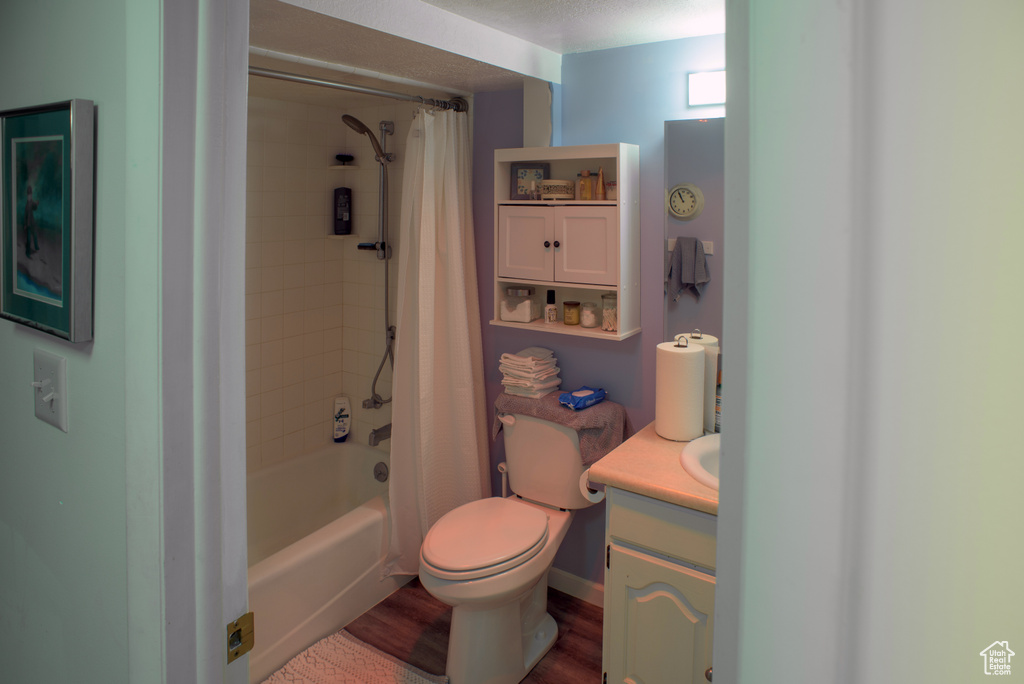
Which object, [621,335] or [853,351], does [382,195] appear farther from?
[853,351]

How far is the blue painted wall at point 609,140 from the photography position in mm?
2254

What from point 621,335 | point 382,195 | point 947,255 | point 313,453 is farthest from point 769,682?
point 313,453

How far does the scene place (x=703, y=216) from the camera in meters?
2.24

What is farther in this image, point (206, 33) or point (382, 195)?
point (382, 195)

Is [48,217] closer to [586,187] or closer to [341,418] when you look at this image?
[586,187]

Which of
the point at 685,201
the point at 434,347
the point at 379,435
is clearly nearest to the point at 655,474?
the point at 685,201

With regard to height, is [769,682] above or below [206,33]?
below

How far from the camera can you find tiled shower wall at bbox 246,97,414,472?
3.00 meters

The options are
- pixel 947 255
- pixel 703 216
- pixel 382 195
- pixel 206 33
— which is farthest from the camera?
pixel 382 195

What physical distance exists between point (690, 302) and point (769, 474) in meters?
1.93

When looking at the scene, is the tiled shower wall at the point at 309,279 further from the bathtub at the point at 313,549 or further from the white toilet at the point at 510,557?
the white toilet at the point at 510,557

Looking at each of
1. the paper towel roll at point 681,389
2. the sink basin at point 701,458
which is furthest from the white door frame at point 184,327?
the paper towel roll at point 681,389

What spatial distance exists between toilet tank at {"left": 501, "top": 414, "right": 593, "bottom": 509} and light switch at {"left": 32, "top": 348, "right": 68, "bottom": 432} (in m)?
1.64

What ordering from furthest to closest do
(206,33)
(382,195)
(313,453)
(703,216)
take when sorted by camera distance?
(313,453)
(382,195)
(703,216)
(206,33)
